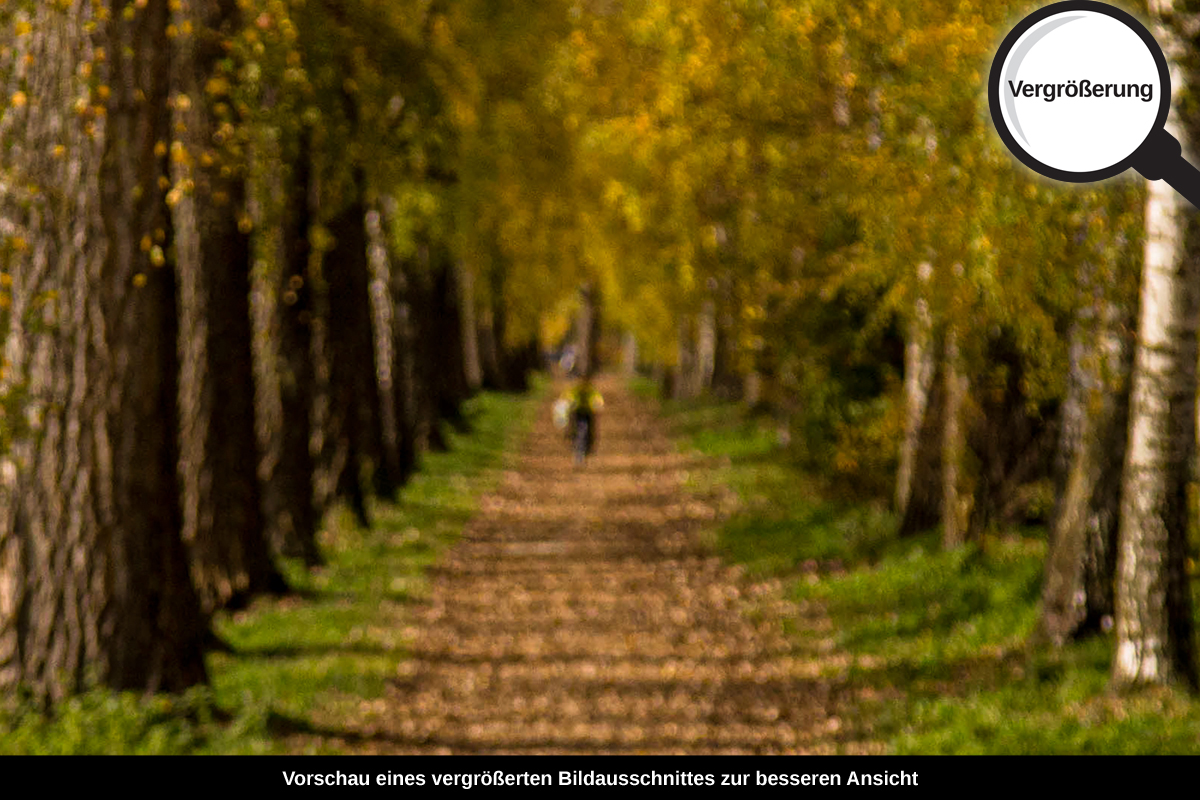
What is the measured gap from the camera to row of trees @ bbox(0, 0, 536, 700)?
26.4ft

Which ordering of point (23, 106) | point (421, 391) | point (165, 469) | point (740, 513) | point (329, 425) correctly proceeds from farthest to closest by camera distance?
point (421, 391), point (740, 513), point (329, 425), point (165, 469), point (23, 106)

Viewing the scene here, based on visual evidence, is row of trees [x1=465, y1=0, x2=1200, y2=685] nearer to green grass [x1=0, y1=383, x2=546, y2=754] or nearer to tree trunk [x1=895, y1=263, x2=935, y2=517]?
tree trunk [x1=895, y1=263, x2=935, y2=517]

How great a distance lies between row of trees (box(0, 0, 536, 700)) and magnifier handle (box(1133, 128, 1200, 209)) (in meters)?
5.73

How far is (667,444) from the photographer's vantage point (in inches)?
1309

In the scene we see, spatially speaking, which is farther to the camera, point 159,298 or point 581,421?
point 581,421

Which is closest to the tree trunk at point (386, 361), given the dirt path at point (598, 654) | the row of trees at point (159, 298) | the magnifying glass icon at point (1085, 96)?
the dirt path at point (598, 654)

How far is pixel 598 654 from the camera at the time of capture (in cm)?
1198

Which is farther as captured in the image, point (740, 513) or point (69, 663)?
point (740, 513)

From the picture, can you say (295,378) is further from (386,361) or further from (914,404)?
(386,361)

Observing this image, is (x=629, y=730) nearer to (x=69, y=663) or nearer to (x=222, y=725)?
(x=222, y=725)

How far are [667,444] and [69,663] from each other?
25483mm

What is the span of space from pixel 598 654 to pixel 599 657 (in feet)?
0.41

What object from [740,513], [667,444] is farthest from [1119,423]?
[667,444]
